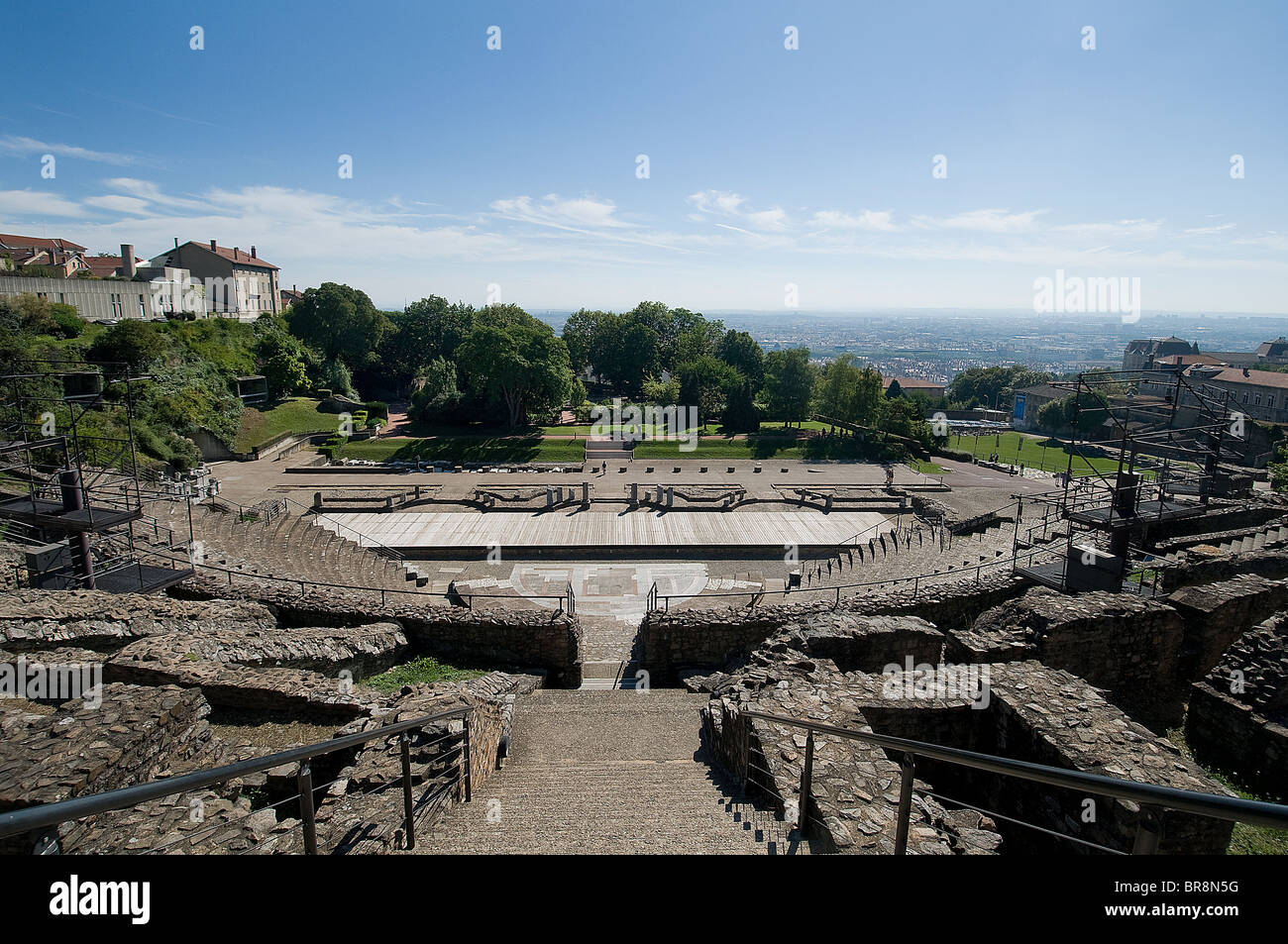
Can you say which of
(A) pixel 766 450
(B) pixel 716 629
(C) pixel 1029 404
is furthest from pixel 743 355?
(B) pixel 716 629

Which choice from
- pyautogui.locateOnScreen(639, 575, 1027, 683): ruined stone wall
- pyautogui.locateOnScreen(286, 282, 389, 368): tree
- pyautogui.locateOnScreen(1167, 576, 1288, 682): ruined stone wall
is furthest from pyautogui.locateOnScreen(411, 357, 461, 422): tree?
pyautogui.locateOnScreen(1167, 576, 1288, 682): ruined stone wall

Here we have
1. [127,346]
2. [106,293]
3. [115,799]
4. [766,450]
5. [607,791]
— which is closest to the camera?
[115,799]

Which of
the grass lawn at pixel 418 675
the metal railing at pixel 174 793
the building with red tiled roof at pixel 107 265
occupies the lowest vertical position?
the grass lawn at pixel 418 675

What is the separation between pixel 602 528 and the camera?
27.1 m

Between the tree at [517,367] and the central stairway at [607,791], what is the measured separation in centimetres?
3654

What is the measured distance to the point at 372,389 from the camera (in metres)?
69.1

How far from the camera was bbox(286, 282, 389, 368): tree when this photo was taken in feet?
206

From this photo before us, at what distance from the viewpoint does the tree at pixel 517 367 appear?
47.0m

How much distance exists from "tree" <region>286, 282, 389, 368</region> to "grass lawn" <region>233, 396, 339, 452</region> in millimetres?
12819

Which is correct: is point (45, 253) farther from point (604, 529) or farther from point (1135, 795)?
point (1135, 795)

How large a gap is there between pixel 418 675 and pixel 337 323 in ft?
192

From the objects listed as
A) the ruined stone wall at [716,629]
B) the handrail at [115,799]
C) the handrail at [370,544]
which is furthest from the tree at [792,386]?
the handrail at [115,799]

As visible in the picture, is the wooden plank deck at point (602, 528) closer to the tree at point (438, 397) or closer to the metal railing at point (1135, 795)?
the metal railing at point (1135, 795)
